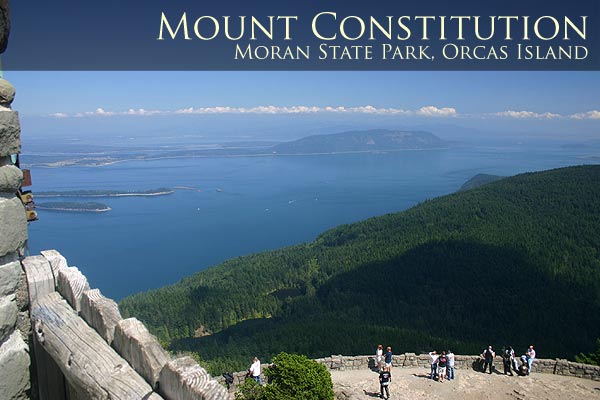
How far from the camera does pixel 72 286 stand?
7.50 ft

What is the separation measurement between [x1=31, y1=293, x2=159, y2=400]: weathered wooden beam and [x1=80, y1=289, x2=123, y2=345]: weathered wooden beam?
30 mm

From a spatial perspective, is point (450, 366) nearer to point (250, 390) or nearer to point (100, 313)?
point (250, 390)

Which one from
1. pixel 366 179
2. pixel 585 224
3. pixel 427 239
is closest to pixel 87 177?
pixel 366 179

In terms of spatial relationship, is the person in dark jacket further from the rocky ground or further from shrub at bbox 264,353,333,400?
shrub at bbox 264,353,333,400

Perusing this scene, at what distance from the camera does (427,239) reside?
163 feet

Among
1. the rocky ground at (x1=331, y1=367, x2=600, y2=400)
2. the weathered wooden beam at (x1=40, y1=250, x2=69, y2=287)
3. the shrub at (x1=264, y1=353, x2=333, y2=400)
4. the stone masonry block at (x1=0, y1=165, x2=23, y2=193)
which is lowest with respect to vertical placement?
the rocky ground at (x1=331, y1=367, x2=600, y2=400)

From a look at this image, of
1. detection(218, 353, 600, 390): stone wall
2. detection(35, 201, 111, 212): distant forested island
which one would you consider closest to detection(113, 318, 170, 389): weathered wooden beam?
detection(218, 353, 600, 390): stone wall

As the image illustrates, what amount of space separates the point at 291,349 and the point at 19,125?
20804 mm

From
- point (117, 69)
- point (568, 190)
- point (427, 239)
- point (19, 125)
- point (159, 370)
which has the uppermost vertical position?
point (117, 69)

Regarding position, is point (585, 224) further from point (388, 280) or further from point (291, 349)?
point (291, 349)

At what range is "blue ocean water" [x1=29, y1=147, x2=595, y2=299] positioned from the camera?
7381 centimetres

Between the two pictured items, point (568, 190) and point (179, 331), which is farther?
point (568, 190)

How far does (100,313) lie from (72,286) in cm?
31

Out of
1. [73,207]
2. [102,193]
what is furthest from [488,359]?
[102,193]
